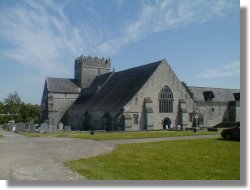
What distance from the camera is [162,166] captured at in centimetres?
1326

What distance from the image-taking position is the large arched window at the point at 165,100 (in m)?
45.6

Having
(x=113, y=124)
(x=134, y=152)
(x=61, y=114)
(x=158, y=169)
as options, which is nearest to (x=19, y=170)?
(x=158, y=169)

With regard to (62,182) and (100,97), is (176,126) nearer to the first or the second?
(100,97)

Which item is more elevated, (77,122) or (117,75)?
(117,75)

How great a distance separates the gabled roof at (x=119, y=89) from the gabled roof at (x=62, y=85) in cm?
914

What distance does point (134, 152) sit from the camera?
1750 cm

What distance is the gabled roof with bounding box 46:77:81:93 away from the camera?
66025mm

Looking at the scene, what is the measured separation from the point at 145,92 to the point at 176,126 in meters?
6.92

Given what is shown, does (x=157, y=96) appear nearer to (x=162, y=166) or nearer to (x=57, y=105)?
(x=57, y=105)

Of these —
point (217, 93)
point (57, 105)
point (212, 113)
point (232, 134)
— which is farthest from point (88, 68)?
point (232, 134)

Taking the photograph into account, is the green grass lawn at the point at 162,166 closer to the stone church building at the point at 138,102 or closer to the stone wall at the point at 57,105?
the stone church building at the point at 138,102

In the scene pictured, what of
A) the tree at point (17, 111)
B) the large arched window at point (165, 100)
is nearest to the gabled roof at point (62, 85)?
the tree at point (17, 111)

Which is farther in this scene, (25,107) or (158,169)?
(25,107)

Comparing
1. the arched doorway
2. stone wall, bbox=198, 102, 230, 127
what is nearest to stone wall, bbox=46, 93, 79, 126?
the arched doorway
